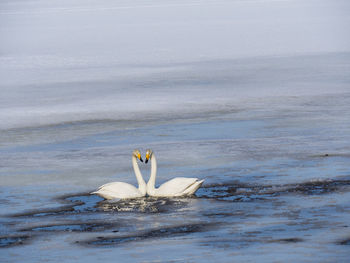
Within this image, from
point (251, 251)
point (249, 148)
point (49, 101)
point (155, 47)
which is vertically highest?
point (155, 47)

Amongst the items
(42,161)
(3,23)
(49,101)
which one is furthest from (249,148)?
(3,23)

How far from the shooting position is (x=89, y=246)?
31.3 feet

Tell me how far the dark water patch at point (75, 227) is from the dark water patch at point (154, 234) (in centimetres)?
50

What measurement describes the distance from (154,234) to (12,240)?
155cm

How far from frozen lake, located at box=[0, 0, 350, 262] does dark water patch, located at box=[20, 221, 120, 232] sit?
34 millimetres

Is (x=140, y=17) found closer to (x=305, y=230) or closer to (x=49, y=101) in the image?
(x=49, y=101)

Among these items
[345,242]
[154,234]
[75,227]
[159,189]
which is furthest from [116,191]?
[345,242]

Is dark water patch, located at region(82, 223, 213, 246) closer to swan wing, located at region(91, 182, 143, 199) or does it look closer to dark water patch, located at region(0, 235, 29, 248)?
dark water patch, located at region(0, 235, 29, 248)

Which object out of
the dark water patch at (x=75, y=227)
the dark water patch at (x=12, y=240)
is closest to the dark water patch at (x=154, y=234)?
the dark water patch at (x=75, y=227)

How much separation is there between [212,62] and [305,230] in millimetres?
21712

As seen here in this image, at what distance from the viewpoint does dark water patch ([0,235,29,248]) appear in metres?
9.74

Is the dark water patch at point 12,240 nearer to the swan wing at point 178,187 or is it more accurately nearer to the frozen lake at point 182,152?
the frozen lake at point 182,152

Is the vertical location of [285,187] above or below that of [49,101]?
below

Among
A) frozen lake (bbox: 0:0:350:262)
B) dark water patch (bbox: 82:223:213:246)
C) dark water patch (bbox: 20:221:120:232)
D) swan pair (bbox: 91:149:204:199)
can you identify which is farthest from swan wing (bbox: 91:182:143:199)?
dark water patch (bbox: 82:223:213:246)
